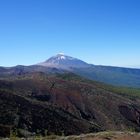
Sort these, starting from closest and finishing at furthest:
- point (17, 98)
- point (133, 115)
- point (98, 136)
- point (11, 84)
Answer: point (98, 136) < point (17, 98) < point (11, 84) < point (133, 115)

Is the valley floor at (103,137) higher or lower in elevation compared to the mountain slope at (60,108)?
higher

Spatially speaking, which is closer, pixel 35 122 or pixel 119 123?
pixel 35 122

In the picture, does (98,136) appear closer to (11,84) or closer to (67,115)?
(67,115)

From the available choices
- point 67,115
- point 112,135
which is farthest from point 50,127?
point 112,135

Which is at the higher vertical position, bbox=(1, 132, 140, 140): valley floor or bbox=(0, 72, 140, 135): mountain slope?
bbox=(1, 132, 140, 140): valley floor

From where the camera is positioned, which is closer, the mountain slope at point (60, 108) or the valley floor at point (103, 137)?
the valley floor at point (103, 137)

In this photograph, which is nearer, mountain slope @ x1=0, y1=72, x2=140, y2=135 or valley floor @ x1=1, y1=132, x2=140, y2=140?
valley floor @ x1=1, y1=132, x2=140, y2=140

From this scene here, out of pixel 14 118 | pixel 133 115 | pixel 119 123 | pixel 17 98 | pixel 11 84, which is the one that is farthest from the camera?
pixel 133 115

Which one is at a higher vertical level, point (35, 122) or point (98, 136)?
point (98, 136)

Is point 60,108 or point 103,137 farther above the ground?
point 103,137

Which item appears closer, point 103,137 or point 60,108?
point 103,137
